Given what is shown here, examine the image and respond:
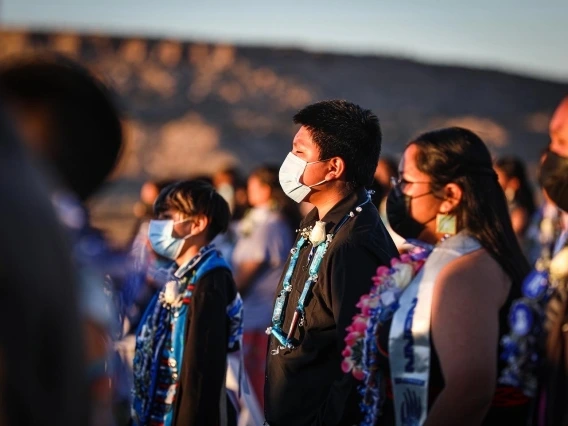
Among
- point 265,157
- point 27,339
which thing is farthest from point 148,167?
point 27,339

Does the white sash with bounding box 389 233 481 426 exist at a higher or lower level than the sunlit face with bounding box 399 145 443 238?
lower

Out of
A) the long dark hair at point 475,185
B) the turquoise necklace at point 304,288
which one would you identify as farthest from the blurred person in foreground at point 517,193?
the long dark hair at point 475,185

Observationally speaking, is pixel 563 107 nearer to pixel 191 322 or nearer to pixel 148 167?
pixel 191 322

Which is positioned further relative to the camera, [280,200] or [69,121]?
[280,200]

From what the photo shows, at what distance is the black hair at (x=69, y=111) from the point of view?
2199 millimetres

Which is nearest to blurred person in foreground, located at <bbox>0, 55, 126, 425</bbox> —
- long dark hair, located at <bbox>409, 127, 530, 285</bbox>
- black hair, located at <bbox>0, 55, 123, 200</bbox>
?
black hair, located at <bbox>0, 55, 123, 200</bbox>

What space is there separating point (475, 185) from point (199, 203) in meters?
2.10

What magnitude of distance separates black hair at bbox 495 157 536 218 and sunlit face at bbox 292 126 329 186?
4982 mm

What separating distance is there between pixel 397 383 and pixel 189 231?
217cm

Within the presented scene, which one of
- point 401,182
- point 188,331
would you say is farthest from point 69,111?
point 188,331

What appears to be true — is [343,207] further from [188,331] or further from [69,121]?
[69,121]

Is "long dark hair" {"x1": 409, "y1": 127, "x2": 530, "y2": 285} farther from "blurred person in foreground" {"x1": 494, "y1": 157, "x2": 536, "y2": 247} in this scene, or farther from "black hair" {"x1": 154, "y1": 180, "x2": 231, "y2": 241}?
"blurred person in foreground" {"x1": 494, "y1": 157, "x2": 536, "y2": 247}

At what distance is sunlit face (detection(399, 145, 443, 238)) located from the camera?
14.1 feet

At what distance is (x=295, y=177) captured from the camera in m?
4.82
